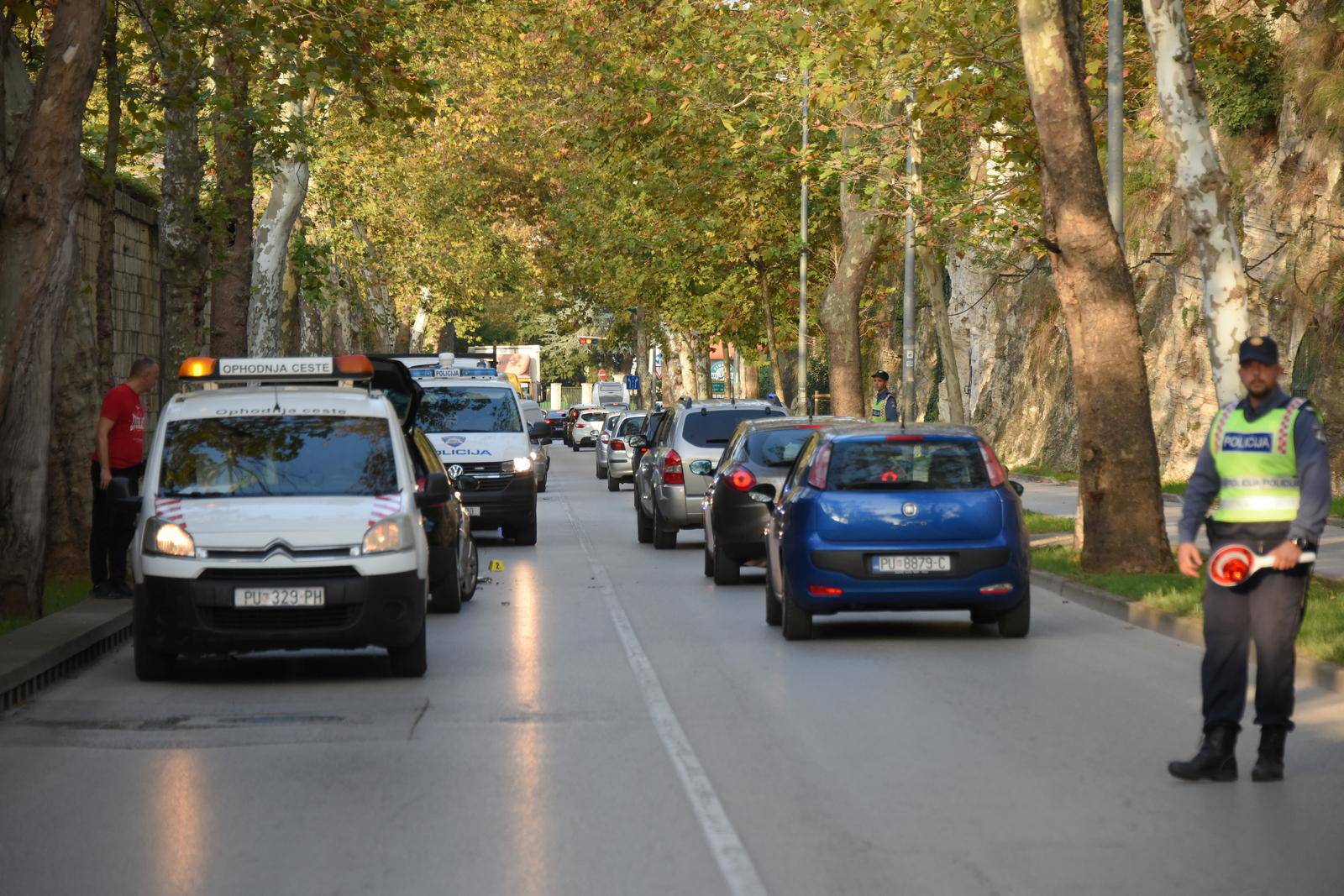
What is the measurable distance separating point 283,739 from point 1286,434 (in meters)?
4.89

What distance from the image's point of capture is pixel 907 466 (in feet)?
48.2

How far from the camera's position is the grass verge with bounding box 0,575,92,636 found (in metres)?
14.6

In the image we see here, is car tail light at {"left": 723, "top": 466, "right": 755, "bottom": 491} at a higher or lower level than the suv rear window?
lower

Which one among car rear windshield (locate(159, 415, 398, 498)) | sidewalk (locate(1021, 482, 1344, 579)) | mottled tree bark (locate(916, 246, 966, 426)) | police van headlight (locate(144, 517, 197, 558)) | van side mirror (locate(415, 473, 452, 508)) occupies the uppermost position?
mottled tree bark (locate(916, 246, 966, 426))

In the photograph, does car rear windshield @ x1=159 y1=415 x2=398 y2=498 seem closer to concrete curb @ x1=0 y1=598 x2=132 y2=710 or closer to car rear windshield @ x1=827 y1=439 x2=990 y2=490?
concrete curb @ x1=0 y1=598 x2=132 y2=710

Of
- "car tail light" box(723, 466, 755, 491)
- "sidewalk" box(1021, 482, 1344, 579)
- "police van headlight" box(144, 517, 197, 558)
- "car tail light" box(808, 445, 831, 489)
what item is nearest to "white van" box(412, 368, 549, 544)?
"car tail light" box(723, 466, 755, 491)

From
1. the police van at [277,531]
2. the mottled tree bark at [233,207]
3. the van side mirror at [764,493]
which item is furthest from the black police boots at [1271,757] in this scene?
the mottled tree bark at [233,207]

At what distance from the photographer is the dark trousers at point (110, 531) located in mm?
16328

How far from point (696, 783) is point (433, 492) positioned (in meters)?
4.65

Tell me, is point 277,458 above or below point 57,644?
above

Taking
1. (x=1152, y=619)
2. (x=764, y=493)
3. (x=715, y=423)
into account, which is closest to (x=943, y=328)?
(x=715, y=423)

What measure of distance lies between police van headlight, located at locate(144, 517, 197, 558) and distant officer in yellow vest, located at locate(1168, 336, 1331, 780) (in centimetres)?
592

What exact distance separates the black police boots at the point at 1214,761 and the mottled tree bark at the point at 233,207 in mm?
17084

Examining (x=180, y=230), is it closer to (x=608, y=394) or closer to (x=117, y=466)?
(x=117, y=466)
